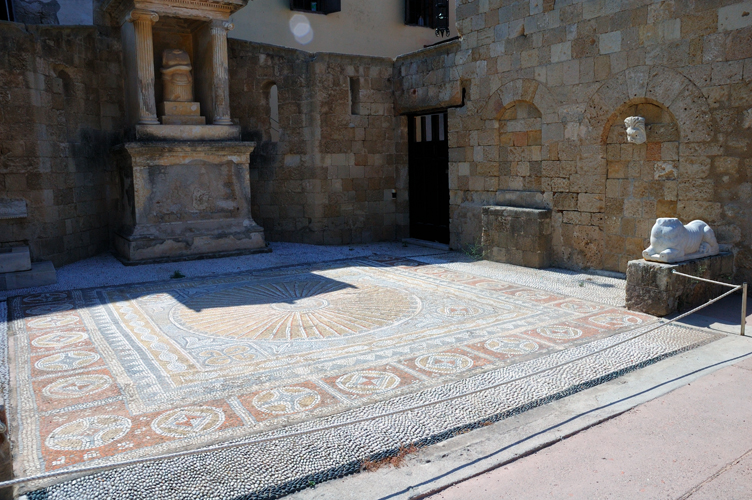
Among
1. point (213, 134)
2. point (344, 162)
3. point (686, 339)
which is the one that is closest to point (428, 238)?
point (344, 162)

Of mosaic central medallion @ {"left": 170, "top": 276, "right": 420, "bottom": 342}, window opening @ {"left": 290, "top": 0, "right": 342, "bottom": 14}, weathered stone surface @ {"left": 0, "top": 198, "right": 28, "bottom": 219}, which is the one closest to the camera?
mosaic central medallion @ {"left": 170, "top": 276, "right": 420, "bottom": 342}

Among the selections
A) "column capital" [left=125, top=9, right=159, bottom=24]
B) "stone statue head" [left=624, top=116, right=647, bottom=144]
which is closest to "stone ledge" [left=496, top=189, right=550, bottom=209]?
"stone statue head" [left=624, top=116, right=647, bottom=144]

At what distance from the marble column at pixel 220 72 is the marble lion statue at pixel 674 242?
6796 mm

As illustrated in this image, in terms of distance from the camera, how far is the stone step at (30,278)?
24.6 ft

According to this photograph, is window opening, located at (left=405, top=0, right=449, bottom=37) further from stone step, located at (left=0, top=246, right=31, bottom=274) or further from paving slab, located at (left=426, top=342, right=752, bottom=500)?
paving slab, located at (left=426, top=342, right=752, bottom=500)

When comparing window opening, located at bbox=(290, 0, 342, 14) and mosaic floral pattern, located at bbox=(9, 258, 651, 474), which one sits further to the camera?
window opening, located at bbox=(290, 0, 342, 14)

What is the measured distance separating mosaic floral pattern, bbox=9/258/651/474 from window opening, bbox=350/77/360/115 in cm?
430

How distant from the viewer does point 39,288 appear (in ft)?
24.9

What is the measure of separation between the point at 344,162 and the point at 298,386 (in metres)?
7.25

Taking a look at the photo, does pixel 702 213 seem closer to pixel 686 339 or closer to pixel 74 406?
pixel 686 339

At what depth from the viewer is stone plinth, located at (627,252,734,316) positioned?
577 cm

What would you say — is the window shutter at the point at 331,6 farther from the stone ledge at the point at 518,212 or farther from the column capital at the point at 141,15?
the stone ledge at the point at 518,212

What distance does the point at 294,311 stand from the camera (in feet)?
20.9

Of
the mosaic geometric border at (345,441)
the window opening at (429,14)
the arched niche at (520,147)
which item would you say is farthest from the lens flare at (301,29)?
the mosaic geometric border at (345,441)
